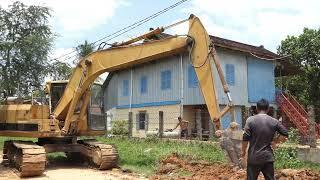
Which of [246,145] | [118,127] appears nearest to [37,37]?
[118,127]

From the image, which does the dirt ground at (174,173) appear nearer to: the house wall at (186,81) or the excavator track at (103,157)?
the excavator track at (103,157)

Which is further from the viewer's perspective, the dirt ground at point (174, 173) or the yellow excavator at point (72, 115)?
the yellow excavator at point (72, 115)

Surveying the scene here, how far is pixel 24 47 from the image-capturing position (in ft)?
109

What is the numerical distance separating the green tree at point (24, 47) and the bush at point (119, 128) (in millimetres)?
7308

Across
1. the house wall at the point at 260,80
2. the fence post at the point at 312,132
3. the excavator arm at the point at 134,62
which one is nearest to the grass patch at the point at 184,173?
the excavator arm at the point at 134,62

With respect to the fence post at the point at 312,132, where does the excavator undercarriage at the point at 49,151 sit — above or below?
below

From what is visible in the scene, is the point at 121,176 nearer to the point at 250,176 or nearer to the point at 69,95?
the point at 69,95

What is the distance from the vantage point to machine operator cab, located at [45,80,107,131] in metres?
15.6

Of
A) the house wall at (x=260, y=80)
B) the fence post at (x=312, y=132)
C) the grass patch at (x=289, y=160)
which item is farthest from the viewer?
the house wall at (x=260, y=80)

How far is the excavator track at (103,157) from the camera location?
14256 mm

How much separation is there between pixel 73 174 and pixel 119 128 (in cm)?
1478

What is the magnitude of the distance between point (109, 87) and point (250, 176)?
1106 inches

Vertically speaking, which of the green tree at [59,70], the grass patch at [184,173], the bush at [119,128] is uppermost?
the green tree at [59,70]

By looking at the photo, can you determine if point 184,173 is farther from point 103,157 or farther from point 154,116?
point 154,116
